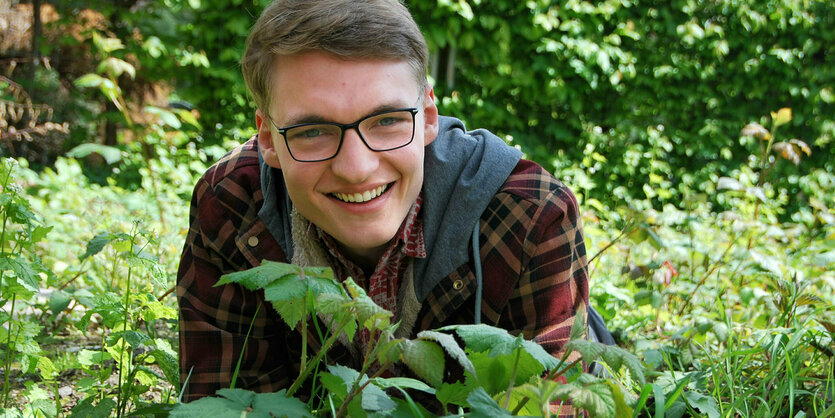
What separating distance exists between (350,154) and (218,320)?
642mm

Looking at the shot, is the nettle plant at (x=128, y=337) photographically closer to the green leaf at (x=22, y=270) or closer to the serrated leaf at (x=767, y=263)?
the green leaf at (x=22, y=270)

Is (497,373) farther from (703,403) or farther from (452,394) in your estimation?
(703,403)

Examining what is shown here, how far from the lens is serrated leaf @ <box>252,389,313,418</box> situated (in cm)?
94

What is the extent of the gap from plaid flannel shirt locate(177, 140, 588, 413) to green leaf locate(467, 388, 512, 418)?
0.74 meters

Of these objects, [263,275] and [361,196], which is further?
[361,196]

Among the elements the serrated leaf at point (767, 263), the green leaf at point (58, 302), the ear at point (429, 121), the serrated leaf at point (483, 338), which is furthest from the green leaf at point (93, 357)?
the serrated leaf at point (767, 263)

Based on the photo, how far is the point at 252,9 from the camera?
593 cm

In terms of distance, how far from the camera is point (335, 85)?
150cm

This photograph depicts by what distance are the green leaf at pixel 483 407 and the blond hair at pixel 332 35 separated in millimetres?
875

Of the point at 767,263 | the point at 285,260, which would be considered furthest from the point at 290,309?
the point at 767,263

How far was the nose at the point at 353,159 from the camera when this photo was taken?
1.50 m

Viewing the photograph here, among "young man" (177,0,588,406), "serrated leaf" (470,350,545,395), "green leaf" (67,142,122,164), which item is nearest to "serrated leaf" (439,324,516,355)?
"serrated leaf" (470,350,545,395)

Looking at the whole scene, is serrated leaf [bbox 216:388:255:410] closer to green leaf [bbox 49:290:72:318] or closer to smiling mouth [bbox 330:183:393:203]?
smiling mouth [bbox 330:183:393:203]

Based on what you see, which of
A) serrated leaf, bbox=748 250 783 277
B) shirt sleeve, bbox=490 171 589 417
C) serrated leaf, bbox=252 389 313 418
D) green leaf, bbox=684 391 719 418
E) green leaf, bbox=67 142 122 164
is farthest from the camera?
green leaf, bbox=67 142 122 164
